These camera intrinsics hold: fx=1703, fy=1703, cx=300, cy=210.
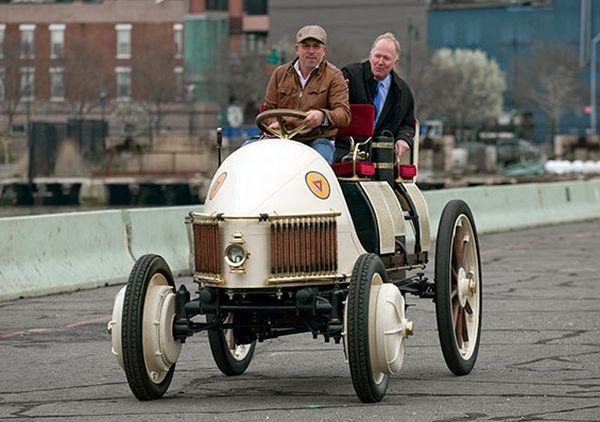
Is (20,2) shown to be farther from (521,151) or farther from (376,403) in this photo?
(376,403)

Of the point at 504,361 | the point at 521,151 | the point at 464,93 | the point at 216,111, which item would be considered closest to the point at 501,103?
the point at 464,93

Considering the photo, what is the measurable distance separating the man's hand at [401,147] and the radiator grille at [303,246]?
76.4 inches

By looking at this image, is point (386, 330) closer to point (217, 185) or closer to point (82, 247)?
point (217, 185)

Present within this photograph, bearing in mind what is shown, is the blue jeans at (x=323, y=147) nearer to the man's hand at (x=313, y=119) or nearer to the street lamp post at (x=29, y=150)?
the man's hand at (x=313, y=119)

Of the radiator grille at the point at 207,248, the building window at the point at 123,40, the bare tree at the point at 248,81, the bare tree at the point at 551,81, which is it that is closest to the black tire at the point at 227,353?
the radiator grille at the point at 207,248

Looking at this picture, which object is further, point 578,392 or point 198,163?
point 198,163

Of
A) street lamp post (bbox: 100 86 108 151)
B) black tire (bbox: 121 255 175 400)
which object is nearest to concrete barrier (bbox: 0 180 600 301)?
black tire (bbox: 121 255 175 400)

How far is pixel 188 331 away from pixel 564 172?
63.6 meters

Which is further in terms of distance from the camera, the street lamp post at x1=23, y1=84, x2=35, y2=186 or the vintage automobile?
the street lamp post at x1=23, y1=84, x2=35, y2=186

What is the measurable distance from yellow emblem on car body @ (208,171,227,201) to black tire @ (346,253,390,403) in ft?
2.84

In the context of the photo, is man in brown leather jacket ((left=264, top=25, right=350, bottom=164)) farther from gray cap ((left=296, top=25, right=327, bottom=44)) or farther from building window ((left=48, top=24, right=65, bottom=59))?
building window ((left=48, top=24, right=65, bottom=59))

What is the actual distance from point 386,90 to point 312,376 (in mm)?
2025

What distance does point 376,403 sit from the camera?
8.83 meters

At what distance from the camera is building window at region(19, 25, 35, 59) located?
2894 inches
